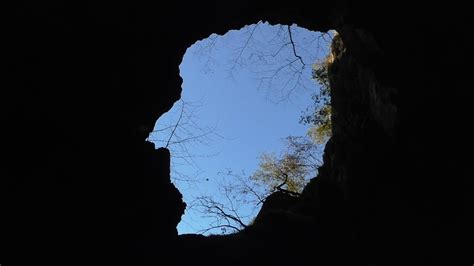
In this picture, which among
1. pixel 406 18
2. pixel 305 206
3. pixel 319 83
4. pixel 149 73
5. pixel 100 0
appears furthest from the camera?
pixel 319 83

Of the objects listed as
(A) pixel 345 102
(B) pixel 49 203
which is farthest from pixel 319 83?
(B) pixel 49 203

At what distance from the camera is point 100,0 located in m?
6.75

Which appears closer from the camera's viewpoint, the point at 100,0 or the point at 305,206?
the point at 100,0

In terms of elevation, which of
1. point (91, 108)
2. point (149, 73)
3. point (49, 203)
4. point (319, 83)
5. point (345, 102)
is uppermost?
point (319, 83)

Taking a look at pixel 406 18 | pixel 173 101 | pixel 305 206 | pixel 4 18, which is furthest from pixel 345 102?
pixel 4 18

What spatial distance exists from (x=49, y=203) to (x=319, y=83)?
12633 millimetres

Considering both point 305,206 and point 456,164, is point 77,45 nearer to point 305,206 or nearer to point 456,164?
point 305,206

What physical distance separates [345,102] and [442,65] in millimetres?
4183

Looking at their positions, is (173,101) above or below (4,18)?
above

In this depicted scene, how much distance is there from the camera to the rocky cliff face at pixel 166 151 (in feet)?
20.1

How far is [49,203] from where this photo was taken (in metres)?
6.30

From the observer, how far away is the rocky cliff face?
6.14 metres

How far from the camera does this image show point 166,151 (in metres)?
8.48

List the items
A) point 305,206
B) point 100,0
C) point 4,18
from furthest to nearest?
point 305,206
point 100,0
point 4,18
